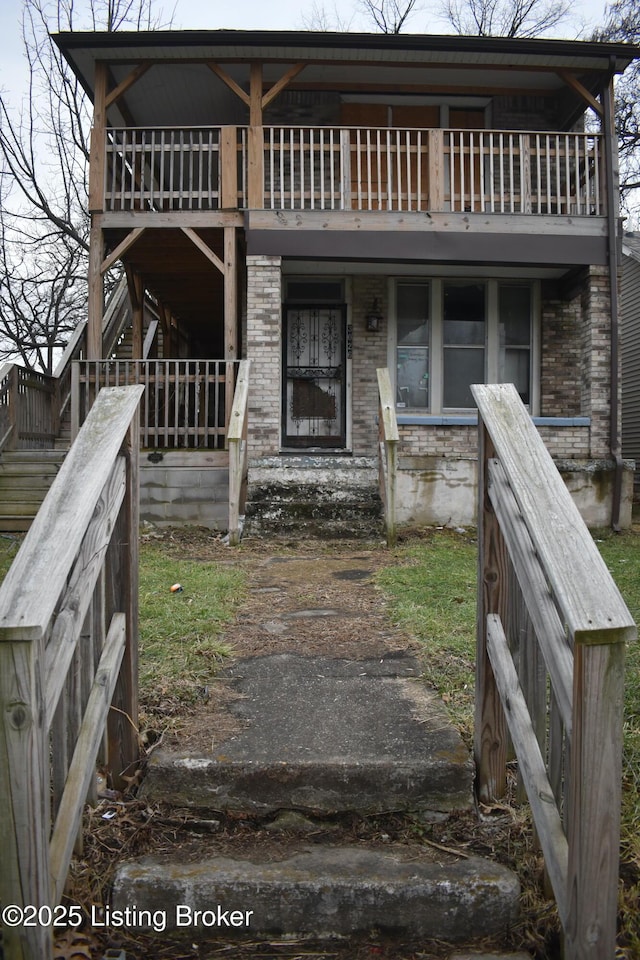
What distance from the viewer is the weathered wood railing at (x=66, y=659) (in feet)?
4.80

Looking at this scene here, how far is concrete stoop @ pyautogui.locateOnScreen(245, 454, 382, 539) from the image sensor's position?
23.7ft

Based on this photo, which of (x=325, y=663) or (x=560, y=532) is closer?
(x=560, y=532)

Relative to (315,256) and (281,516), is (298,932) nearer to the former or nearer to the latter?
(281,516)

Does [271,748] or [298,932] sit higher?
[271,748]

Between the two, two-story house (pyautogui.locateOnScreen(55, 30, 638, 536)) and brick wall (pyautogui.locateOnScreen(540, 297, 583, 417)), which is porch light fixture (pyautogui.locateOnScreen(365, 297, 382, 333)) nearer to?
two-story house (pyautogui.locateOnScreen(55, 30, 638, 536))

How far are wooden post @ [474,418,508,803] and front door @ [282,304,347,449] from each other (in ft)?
26.5

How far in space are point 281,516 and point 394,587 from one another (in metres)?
2.69

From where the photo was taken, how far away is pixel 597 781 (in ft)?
4.86

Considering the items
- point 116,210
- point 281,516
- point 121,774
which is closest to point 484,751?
point 121,774

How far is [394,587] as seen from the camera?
15.9 ft

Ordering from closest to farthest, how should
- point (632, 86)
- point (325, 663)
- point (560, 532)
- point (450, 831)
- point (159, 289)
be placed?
point (560, 532)
point (450, 831)
point (325, 663)
point (159, 289)
point (632, 86)

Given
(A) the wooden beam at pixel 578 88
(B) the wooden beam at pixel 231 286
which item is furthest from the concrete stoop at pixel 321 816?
(A) the wooden beam at pixel 578 88

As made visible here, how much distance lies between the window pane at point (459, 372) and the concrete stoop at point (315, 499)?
277 centimetres

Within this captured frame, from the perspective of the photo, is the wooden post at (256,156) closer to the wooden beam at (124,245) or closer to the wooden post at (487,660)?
the wooden beam at (124,245)
